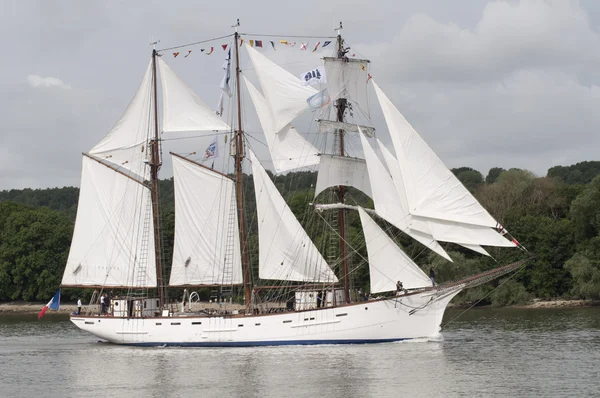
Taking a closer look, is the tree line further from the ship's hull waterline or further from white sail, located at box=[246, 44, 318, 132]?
the ship's hull waterline

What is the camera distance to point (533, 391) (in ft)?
120

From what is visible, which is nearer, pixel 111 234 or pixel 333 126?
pixel 333 126

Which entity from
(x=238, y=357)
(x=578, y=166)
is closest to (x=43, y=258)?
(x=238, y=357)

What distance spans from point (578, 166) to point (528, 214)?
64.1m

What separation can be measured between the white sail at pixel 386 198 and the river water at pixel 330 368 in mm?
6735

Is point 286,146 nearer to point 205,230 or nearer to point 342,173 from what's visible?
point 342,173

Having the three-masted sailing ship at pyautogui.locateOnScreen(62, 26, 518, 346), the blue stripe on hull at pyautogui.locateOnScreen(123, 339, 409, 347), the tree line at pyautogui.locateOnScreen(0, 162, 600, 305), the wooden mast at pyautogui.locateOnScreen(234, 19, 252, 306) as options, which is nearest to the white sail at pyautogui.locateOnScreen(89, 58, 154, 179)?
the three-masted sailing ship at pyautogui.locateOnScreen(62, 26, 518, 346)

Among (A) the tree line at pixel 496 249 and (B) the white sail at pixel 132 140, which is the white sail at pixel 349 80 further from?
(A) the tree line at pixel 496 249

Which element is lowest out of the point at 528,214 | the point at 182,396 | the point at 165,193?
the point at 182,396

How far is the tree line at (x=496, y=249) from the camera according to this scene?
87438 millimetres

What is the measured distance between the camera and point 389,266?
52.7 metres

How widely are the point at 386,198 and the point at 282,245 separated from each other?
7890 millimetres

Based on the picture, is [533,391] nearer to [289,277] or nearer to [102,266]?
[289,277]

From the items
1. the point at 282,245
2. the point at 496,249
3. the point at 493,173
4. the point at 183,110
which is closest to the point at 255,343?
the point at 282,245
